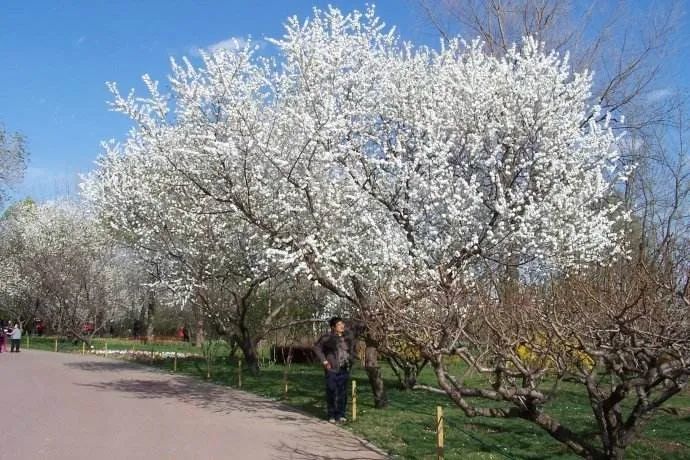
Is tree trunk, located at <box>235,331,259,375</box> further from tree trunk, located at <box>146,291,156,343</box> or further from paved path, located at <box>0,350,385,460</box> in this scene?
tree trunk, located at <box>146,291,156,343</box>

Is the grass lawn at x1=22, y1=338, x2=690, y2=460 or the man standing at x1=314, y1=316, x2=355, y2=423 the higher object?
the man standing at x1=314, y1=316, x2=355, y2=423

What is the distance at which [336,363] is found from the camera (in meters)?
12.5

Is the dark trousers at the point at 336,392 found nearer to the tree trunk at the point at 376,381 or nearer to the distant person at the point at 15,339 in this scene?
the tree trunk at the point at 376,381

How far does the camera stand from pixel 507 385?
8.11 m

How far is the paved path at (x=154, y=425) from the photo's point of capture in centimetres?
958

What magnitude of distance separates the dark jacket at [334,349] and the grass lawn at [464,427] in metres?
0.98

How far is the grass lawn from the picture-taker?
31.6 feet

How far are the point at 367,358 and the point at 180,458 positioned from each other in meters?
5.36

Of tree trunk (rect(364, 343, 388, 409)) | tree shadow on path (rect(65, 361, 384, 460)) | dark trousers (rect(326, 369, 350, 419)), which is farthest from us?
tree trunk (rect(364, 343, 388, 409))

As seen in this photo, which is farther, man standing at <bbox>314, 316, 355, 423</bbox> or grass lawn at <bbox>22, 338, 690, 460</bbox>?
man standing at <bbox>314, 316, 355, 423</bbox>

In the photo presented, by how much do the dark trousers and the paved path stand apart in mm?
349

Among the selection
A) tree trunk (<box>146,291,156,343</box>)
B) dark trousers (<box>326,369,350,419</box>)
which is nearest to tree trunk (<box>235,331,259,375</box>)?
dark trousers (<box>326,369,350,419</box>)

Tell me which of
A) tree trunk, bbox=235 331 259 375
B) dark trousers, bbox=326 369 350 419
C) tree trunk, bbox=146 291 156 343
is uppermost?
tree trunk, bbox=146 291 156 343

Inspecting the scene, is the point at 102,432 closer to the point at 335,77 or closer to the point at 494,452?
the point at 494,452
